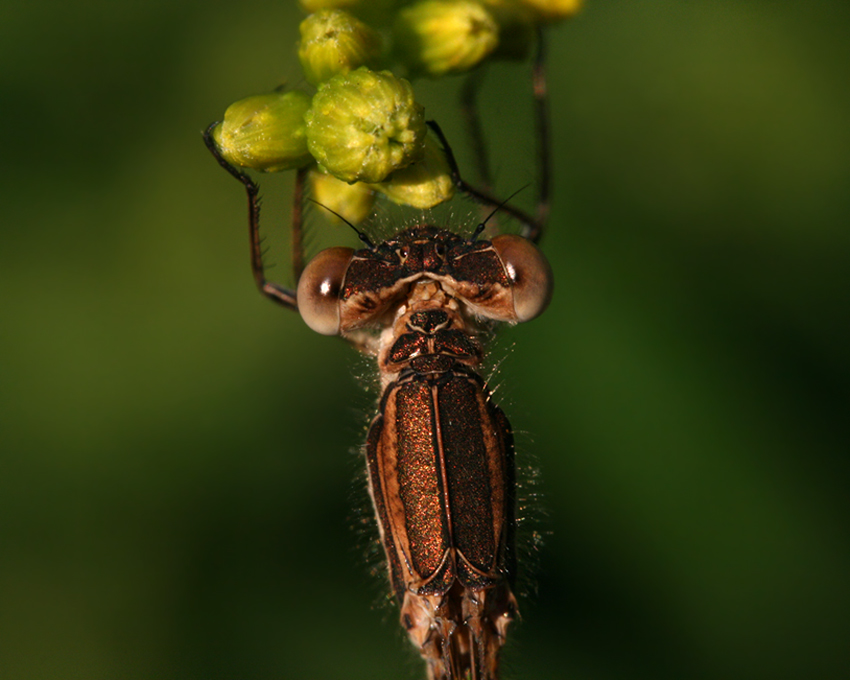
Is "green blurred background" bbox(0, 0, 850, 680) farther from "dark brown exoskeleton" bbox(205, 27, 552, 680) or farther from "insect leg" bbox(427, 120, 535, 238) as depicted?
"dark brown exoskeleton" bbox(205, 27, 552, 680)

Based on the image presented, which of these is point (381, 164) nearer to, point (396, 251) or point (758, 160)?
point (396, 251)

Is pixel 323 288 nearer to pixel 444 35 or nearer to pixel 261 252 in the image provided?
pixel 261 252

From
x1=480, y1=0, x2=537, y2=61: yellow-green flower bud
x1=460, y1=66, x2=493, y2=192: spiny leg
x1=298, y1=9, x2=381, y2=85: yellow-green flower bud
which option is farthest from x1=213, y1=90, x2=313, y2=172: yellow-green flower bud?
x1=460, y1=66, x2=493, y2=192: spiny leg

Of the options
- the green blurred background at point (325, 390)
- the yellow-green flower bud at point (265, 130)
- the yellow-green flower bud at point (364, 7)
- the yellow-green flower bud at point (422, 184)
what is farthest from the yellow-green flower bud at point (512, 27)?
the green blurred background at point (325, 390)

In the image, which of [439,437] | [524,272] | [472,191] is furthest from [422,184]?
[439,437]

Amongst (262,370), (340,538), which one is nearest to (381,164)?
(262,370)

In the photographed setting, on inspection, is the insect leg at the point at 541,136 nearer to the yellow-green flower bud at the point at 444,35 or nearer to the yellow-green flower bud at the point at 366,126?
the yellow-green flower bud at the point at 444,35
